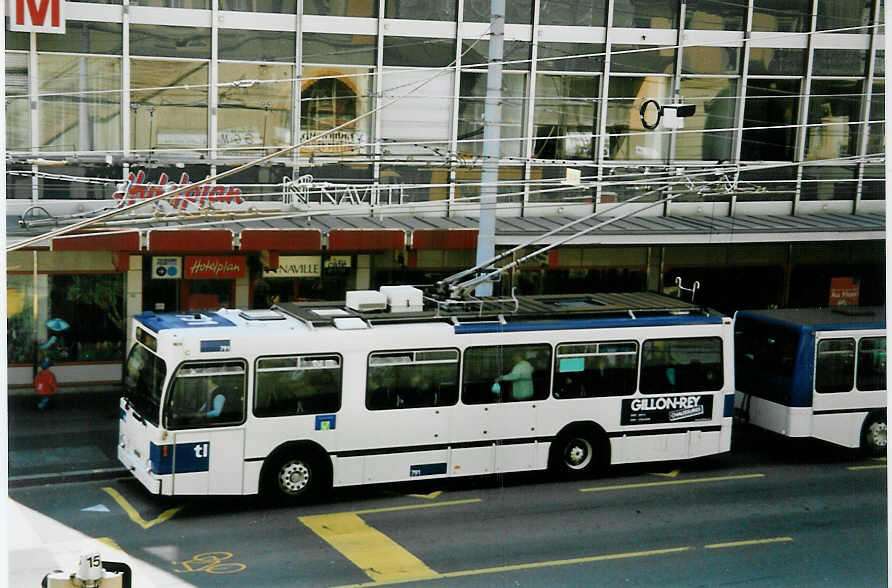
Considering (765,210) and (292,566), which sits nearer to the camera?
(292,566)

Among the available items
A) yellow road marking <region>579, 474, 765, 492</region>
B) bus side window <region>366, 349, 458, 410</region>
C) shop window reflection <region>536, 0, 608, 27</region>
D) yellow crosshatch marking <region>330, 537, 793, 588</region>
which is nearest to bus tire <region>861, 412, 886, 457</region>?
yellow road marking <region>579, 474, 765, 492</region>

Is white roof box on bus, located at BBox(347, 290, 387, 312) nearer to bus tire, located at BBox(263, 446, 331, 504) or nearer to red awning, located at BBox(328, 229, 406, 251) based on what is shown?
red awning, located at BBox(328, 229, 406, 251)

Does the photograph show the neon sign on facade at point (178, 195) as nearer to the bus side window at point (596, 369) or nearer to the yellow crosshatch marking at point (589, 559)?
the bus side window at point (596, 369)

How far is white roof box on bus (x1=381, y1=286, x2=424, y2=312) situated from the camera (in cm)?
1099

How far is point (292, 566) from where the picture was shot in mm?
8844

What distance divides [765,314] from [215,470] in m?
6.09

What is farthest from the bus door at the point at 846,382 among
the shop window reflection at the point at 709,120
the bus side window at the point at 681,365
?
the shop window reflection at the point at 709,120

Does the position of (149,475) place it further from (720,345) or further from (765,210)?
(765,210)

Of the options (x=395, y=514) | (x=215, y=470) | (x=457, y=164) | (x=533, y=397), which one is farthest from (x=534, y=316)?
(x=215, y=470)

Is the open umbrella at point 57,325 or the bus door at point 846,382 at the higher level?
the open umbrella at point 57,325

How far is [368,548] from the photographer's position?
9.30m

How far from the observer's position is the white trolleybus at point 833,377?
12.3 m

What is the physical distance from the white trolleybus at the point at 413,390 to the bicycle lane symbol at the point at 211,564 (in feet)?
3.80

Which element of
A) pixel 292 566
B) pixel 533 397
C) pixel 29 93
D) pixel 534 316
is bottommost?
pixel 292 566
